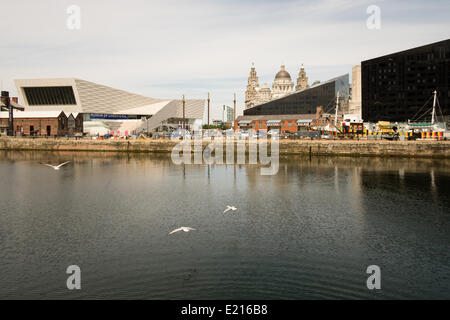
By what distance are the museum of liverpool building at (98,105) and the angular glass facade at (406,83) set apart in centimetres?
5561

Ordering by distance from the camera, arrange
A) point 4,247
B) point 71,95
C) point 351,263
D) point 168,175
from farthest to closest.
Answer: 1. point 71,95
2. point 168,175
3. point 4,247
4. point 351,263

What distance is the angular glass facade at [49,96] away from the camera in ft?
357

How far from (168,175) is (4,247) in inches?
983

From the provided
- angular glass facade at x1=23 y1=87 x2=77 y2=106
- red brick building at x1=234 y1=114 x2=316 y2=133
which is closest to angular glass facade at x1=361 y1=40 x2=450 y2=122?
red brick building at x1=234 y1=114 x2=316 y2=133

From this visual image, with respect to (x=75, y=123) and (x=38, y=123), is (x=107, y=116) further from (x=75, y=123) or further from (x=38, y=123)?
(x=38, y=123)

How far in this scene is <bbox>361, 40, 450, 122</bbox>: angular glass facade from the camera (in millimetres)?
84375

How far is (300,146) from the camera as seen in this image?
62.6 m

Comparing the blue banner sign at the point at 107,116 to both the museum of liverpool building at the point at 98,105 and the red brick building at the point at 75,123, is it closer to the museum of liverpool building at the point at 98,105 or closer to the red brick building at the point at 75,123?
the museum of liverpool building at the point at 98,105

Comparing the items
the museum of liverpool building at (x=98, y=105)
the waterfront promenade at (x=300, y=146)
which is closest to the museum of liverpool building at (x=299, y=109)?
the museum of liverpool building at (x=98, y=105)

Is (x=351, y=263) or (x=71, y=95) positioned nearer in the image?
(x=351, y=263)

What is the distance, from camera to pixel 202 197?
2911cm

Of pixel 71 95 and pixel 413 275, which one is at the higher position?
pixel 71 95
